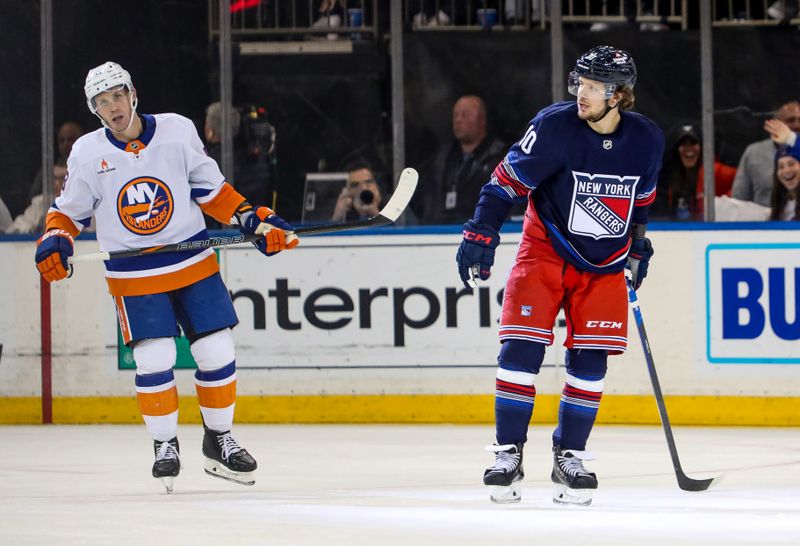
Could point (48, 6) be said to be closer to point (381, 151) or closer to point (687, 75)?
point (381, 151)

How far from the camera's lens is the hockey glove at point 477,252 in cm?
415

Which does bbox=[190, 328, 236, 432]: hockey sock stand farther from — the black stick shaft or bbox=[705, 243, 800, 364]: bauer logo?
bbox=[705, 243, 800, 364]: bauer logo

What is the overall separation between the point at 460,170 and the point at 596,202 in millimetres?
2797

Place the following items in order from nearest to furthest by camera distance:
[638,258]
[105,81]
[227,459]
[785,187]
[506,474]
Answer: [506,474], [638,258], [105,81], [227,459], [785,187]

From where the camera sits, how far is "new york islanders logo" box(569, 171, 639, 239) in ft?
13.6

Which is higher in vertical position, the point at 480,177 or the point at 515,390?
the point at 480,177

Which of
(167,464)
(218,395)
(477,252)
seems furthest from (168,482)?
(477,252)

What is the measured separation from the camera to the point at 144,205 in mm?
4578

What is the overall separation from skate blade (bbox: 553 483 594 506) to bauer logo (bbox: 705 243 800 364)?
7.88 ft

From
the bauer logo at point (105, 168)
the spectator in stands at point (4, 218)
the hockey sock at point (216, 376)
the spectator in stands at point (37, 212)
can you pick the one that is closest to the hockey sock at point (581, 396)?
the hockey sock at point (216, 376)

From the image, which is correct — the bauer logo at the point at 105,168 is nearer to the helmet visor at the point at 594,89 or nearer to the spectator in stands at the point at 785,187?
the helmet visor at the point at 594,89

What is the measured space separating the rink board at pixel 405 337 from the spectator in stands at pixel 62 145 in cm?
31

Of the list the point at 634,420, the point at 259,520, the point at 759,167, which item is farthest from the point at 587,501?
the point at 759,167

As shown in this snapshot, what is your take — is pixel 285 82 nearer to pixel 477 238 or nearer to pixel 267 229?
pixel 267 229
